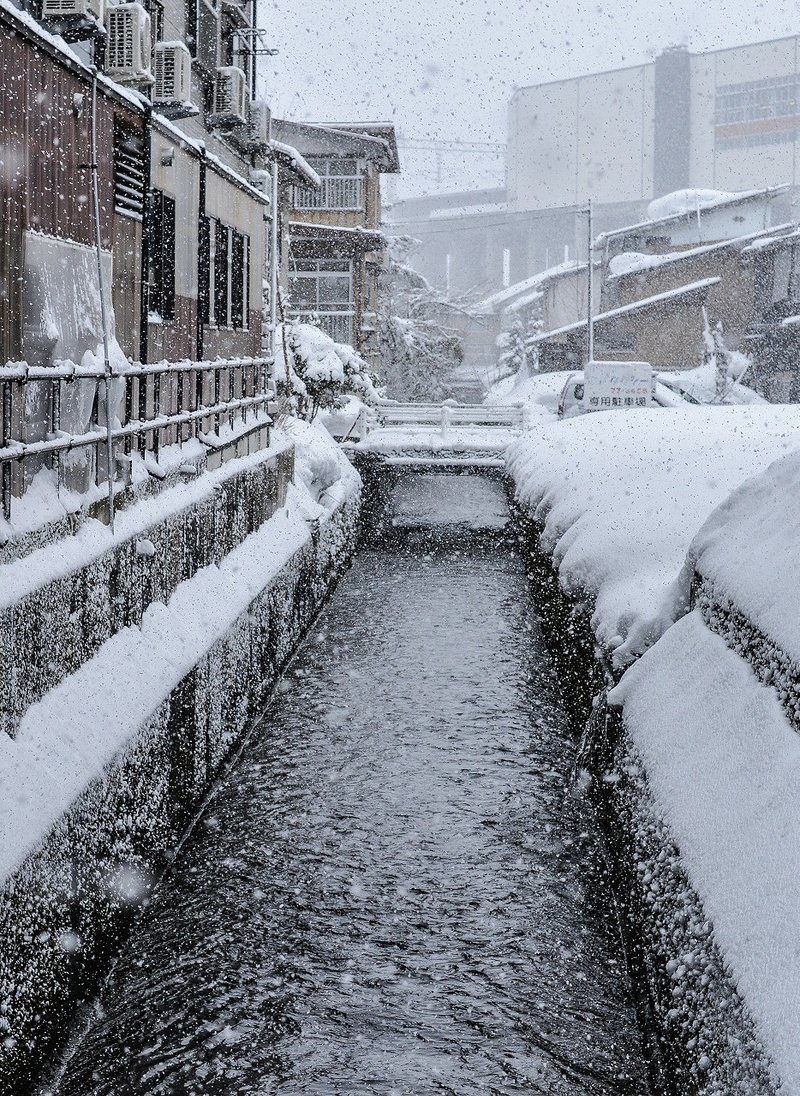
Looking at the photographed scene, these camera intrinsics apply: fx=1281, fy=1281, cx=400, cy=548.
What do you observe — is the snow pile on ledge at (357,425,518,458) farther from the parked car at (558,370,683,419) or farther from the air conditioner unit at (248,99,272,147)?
the air conditioner unit at (248,99,272,147)

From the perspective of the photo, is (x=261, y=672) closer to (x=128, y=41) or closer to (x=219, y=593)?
(x=219, y=593)

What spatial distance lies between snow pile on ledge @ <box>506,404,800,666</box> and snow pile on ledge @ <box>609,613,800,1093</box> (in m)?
1.34

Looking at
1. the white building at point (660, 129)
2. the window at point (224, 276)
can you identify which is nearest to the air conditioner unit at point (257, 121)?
the window at point (224, 276)

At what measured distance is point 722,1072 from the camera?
3893 mm

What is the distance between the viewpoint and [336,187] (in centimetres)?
3753

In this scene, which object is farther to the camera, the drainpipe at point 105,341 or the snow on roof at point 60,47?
the drainpipe at point 105,341

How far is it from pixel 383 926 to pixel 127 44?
7.96 meters

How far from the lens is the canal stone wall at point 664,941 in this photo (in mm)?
3881

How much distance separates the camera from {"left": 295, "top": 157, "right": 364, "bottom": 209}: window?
122ft

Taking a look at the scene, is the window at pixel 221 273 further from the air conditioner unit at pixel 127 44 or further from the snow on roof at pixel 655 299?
the snow on roof at pixel 655 299

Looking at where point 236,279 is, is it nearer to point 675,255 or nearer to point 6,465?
point 6,465

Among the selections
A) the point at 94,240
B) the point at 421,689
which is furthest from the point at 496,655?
the point at 94,240

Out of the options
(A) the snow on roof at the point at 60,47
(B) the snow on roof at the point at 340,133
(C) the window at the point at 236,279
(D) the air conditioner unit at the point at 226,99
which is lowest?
(C) the window at the point at 236,279

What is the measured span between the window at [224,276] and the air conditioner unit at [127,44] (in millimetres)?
2486
